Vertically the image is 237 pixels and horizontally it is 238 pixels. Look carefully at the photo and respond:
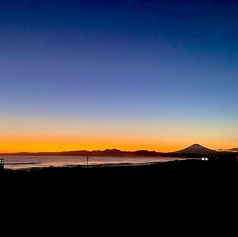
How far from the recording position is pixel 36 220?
1192 cm

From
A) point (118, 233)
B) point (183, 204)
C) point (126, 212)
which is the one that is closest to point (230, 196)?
point (183, 204)

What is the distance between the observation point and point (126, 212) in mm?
13383

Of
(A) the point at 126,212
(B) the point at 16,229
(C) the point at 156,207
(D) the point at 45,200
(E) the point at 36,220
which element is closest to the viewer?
(B) the point at 16,229

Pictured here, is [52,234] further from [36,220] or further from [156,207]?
[156,207]

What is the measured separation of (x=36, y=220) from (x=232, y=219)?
24.2ft

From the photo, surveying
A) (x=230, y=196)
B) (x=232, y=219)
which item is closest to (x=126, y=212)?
(x=232, y=219)

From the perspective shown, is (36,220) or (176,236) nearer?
Answer: (176,236)

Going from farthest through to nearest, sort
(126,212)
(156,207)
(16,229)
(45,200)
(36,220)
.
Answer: (45,200), (156,207), (126,212), (36,220), (16,229)

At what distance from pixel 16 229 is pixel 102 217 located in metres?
3.35

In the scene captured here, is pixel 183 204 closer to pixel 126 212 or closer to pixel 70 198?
pixel 126 212

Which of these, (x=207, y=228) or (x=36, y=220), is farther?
(x=36, y=220)

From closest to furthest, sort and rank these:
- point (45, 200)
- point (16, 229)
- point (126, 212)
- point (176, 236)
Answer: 1. point (176, 236)
2. point (16, 229)
3. point (126, 212)
4. point (45, 200)

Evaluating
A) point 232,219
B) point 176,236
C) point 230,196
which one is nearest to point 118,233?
point 176,236

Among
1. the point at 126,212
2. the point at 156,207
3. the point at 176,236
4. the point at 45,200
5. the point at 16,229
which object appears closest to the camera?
the point at 176,236
